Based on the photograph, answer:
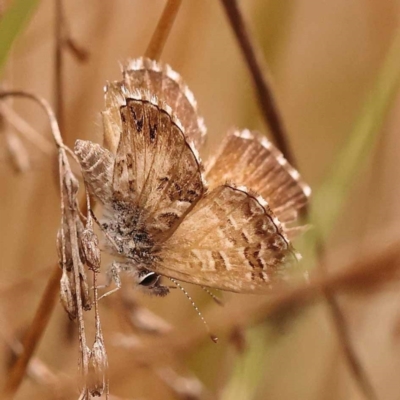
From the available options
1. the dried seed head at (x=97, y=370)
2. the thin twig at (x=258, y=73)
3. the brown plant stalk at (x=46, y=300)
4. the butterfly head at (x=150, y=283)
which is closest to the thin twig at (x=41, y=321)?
the brown plant stalk at (x=46, y=300)

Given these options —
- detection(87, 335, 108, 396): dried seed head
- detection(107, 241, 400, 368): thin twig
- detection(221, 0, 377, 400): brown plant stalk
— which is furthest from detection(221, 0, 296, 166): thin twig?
detection(87, 335, 108, 396): dried seed head

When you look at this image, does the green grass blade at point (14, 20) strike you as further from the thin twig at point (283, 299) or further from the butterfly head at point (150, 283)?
the thin twig at point (283, 299)

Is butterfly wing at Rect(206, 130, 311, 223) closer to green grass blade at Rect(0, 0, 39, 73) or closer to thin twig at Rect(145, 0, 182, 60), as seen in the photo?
thin twig at Rect(145, 0, 182, 60)

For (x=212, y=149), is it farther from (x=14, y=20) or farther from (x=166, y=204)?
(x=14, y=20)

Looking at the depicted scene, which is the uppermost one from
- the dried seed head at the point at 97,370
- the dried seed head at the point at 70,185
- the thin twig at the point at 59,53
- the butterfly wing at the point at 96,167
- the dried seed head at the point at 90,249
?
the thin twig at the point at 59,53

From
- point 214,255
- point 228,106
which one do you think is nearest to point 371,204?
point 228,106

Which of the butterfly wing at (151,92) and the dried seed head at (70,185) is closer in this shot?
the dried seed head at (70,185)
